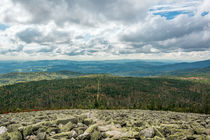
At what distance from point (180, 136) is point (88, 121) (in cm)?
813

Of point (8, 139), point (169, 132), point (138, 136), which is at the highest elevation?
point (8, 139)

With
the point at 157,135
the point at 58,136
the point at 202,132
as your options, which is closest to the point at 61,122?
the point at 58,136

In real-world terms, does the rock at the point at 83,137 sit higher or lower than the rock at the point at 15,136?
lower

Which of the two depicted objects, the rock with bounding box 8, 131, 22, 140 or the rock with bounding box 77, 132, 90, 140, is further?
the rock with bounding box 77, 132, 90, 140

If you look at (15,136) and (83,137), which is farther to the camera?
(83,137)

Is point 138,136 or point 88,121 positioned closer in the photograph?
point 138,136

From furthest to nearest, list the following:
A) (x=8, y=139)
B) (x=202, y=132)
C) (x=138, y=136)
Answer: (x=202, y=132) → (x=138, y=136) → (x=8, y=139)

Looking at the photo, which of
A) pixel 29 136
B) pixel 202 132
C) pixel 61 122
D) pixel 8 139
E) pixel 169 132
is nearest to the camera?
pixel 8 139

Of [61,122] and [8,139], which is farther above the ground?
[8,139]

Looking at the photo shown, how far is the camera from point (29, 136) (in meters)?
8.77

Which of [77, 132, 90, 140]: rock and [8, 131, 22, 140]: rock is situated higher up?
[8, 131, 22, 140]: rock

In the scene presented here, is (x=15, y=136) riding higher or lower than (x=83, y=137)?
higher

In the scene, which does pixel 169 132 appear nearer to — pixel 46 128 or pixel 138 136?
pixel 138 136

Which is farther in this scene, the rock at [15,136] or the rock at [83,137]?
the rock at [83,137]
